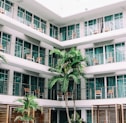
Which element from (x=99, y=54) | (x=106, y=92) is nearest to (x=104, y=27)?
(x=99, y=54)

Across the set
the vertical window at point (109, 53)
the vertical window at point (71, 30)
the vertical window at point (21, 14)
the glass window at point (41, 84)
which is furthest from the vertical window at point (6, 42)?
the vertical window at point (109, 53)

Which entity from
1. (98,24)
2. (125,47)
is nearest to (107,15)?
(98,24)

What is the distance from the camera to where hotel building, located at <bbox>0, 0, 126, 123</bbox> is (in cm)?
2011

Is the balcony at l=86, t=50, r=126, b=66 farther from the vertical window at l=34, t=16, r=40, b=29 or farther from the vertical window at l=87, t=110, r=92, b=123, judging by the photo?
the vertical window at l=34, t=16, r=40, b=29

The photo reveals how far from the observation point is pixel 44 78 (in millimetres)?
23844

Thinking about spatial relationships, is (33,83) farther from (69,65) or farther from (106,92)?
(106,92)

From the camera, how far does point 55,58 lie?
25.4 metres

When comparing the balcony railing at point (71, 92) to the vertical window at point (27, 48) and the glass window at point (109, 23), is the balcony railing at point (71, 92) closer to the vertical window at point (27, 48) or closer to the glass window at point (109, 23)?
the vertical window at point (27, 48)

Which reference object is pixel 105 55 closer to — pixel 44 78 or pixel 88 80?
pixel 88 80

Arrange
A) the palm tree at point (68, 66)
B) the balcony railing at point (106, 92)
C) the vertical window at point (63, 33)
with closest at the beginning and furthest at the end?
the balcony railing at point (106, 92), the palm tree at point (68, 66), the vertical window at point (63, 33)

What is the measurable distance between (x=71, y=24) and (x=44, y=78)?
6.23 meters

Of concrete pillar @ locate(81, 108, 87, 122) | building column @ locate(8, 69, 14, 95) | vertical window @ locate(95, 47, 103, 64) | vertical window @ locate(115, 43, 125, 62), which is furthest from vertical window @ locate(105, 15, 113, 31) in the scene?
building column @ locate(8, 69, 14, 95)

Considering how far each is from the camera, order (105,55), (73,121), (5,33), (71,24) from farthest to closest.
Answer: (71,24) → (105,55) → (73,121) → (5,33)

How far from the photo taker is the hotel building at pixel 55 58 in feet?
66.0
